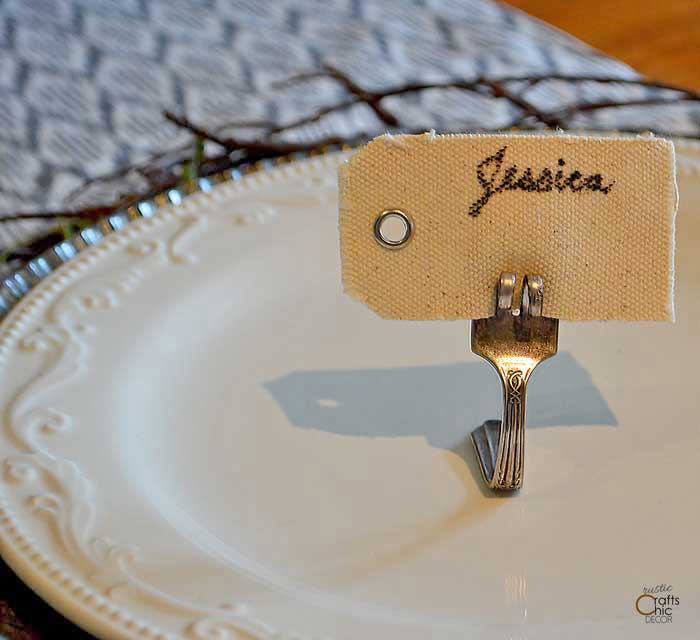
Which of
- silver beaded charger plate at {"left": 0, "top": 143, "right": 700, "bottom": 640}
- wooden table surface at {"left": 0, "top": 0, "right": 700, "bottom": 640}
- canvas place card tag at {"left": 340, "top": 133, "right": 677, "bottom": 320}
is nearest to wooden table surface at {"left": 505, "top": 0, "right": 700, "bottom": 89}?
wooden table surface at {"left": 0, "top": 0, "right": 700, "bottom": 640}

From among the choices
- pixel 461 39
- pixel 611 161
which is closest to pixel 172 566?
pixel 611 161

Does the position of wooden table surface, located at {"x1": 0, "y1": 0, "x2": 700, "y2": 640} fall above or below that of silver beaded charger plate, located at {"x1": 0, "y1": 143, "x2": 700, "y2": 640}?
above

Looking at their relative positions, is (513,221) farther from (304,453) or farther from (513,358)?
(304,453)

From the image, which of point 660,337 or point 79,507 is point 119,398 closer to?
point 79,507

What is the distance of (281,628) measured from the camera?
460 millimetres

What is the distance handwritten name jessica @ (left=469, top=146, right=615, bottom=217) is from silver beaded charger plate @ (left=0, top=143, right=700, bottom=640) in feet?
0.54

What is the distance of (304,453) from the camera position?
1.98 feet

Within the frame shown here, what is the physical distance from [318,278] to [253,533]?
0.26 meters

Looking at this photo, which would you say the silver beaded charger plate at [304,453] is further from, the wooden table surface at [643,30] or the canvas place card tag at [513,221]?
the wooden table surface at [643,30]

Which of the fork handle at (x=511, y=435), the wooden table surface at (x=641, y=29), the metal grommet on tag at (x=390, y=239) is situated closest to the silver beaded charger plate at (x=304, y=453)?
the fork handle at (x=511, y=435)

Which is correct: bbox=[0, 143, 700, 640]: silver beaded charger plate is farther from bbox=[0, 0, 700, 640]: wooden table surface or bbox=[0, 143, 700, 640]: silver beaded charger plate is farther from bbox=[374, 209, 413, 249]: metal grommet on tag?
bbox=[0, 0, 700, 640]: wooden table surface

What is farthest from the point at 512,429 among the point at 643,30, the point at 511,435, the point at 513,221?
the point at 643,30

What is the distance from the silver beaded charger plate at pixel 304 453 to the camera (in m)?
0.49

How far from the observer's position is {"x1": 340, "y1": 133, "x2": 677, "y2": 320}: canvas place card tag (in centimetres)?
51
